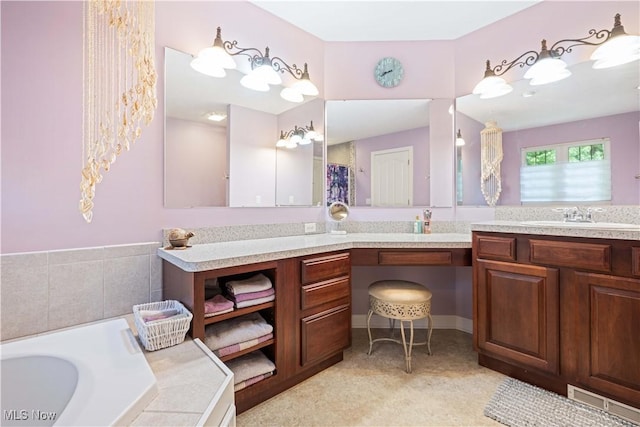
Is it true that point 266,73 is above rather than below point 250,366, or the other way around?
above

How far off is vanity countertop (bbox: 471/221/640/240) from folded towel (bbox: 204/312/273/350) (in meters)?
1.52

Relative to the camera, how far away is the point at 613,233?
144 centimetres

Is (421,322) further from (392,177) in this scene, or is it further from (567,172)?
(567,172)

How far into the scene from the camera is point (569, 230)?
1575 millimetres

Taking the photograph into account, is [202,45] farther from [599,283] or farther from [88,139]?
[599,283]

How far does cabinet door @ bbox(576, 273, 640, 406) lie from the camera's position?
4.63 ft

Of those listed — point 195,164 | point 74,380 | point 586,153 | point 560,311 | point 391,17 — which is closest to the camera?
point 74,380

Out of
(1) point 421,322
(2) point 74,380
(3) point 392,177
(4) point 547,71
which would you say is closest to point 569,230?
(4) point 547,71

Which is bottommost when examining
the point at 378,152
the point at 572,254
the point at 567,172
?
the point at 572,254

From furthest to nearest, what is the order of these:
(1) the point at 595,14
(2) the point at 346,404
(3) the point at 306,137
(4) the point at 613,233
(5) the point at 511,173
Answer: (3) the point at 306,137, (5) the point at 511,173, (1) the point at 595,14, (2) the point at 346,404, (4) the point at 613,233

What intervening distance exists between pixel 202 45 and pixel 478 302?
2545 mm

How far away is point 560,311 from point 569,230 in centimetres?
46

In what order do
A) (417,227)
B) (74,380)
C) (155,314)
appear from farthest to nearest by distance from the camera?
(417,227) → (155,314) → (74,380)

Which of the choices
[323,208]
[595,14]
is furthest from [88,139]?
[595,14]
